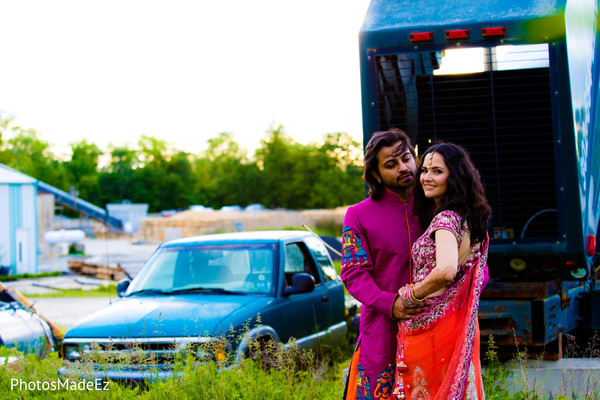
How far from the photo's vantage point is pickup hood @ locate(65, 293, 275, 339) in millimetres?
5434

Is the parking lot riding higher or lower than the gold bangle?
lower

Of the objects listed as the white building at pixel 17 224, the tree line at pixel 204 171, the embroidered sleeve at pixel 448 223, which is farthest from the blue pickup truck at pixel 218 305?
the tree line at pixel 204 171

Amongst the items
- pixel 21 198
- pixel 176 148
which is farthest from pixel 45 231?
pixel 176 148

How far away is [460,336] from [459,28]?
300 cm

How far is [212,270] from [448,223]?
4.23 meters

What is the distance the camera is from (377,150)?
10.4 ft

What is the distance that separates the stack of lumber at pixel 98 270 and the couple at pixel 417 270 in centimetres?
1829

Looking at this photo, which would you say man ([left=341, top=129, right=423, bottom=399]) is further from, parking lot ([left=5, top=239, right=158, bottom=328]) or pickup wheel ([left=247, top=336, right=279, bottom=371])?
parking lot ([left=5, top=239, right=158, bottom=328])

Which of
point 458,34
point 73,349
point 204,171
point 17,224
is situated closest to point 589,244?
point 458,34

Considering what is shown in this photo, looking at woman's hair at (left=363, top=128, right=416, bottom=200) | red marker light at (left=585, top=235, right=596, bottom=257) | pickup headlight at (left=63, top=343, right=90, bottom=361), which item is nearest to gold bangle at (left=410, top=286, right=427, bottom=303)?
woman's hair at (left=363, top=128, right=416, bottom=200)

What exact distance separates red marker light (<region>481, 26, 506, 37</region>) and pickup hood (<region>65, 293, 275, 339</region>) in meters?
2.98

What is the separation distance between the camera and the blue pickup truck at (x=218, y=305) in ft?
17.3

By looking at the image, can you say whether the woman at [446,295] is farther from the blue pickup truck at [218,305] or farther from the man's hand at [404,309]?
the blue pickup truck at [218,305]

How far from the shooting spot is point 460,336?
2.83 m
